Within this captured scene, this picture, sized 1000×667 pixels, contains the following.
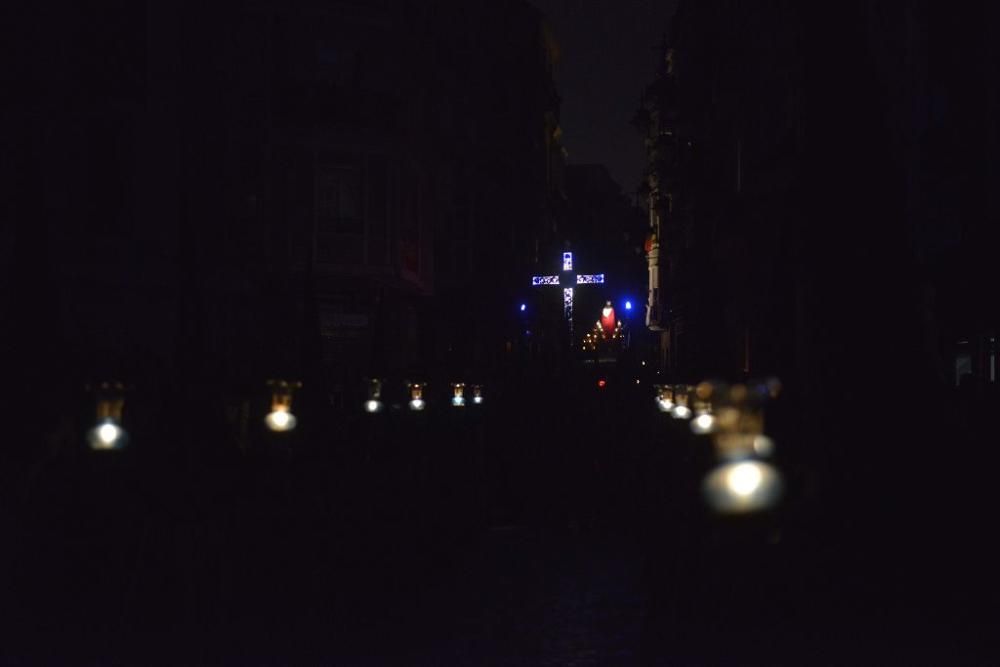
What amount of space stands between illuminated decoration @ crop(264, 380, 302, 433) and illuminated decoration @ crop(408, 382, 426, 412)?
979 cm

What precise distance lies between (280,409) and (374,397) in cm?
890

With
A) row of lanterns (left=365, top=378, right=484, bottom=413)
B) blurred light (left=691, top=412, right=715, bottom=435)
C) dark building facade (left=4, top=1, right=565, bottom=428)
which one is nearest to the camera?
blurred light (left=691, top=412, right=715, bottom=435)

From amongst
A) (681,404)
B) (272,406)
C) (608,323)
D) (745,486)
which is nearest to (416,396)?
(681,404)

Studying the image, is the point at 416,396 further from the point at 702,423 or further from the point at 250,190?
the point at 702,423

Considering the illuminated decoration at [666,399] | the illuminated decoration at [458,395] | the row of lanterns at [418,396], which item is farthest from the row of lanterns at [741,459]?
the illuminated decoration at [458,395]

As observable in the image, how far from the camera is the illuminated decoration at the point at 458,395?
94.5 feet

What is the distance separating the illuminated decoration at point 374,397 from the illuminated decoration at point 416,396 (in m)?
1.12

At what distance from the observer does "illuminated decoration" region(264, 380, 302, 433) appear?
617 inches

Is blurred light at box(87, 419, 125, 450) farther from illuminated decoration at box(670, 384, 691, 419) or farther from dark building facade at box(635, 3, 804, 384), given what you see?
dark building facade at box(635, 3, 804, 384)

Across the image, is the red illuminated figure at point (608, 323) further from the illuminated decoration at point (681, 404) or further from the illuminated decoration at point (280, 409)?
the illuminated decoration at point (280, 409)

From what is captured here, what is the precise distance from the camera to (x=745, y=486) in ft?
25.8

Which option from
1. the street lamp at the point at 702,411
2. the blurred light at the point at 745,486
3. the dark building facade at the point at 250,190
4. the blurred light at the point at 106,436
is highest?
the dark building facade at the point at 250,190

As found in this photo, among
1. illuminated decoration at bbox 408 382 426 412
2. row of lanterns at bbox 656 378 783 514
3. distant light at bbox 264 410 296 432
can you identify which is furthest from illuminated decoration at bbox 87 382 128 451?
illuminated decoration at bbox 408 382 426 412

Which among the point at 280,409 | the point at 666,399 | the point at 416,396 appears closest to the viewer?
the point at 280,409
